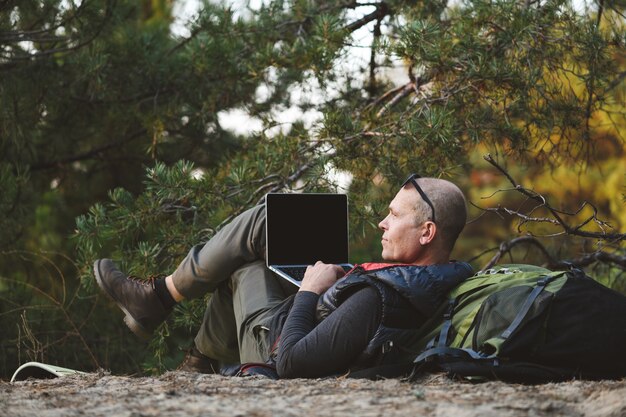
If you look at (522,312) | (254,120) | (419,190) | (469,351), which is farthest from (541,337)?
(254,120)

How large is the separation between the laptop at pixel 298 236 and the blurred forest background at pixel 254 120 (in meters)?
0.46

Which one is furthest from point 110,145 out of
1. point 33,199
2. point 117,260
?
point 117,260

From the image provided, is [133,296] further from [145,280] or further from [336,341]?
[336,341]

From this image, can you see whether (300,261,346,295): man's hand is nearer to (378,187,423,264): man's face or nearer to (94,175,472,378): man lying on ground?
(94,175,472,378): man lying on ground

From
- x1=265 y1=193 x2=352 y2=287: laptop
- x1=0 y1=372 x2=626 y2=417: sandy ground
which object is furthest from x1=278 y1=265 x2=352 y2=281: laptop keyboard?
x1=0 y1=372 x2=626 y2=417: sandy ground

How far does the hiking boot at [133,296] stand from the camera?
3.58m

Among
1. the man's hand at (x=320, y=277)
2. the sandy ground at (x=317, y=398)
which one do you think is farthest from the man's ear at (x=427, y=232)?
the sandy ground at (x=317, y=398)

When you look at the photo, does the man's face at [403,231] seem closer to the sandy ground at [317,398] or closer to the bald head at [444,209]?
the bald head at [444,209]

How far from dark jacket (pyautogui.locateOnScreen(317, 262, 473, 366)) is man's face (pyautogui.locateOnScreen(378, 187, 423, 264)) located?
0.20 meters

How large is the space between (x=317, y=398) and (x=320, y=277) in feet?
2.60

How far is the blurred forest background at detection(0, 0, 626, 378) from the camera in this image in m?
3.96

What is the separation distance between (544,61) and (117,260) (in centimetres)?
213

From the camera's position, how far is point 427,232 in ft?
10.1

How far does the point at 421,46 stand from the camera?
153 inches
